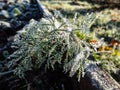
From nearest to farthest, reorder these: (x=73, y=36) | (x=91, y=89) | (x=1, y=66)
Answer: (x=91, y=89) → (x=73, y=36) → (x=1, y=66)

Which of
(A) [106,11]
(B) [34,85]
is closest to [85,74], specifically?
(B) [34,85]

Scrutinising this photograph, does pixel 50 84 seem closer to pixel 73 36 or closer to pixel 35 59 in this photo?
pixel 35 59

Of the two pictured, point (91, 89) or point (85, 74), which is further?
point (85, 74)

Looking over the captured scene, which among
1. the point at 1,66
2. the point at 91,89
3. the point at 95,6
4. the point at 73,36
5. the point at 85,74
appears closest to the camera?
the point at 91,89

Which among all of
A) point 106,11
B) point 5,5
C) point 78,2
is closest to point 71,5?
point 78,2

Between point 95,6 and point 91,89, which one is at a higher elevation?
point 91,89

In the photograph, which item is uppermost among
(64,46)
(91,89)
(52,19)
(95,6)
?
(52,19)

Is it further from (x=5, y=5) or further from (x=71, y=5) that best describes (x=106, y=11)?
(x=5, y=5)
